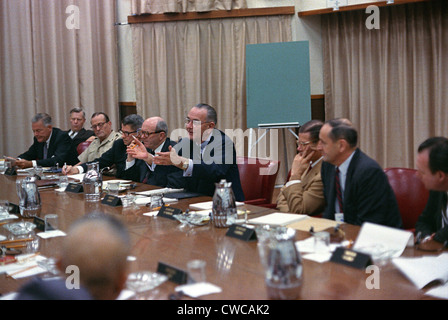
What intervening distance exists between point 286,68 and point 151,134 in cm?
288

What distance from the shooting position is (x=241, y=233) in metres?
2.36

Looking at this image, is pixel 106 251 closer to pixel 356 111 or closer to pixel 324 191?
pixel 324 191

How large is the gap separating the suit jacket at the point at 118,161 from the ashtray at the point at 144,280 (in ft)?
10.0

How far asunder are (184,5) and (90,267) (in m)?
6.76

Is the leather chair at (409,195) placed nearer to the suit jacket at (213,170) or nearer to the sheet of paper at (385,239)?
the sheet of paper at (385,239)

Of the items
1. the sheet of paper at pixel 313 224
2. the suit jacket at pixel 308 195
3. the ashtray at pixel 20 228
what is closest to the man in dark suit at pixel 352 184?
the suit jacket at pixel 308 195

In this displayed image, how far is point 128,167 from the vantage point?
4.82 meters

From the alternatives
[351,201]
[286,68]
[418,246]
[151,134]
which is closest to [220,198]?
[351,201]

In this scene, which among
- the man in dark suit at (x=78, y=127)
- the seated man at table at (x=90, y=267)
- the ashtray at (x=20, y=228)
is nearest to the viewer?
the seated man at table at (x=90, y=267)

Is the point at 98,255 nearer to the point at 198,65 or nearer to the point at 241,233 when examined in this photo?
the point at 241,233

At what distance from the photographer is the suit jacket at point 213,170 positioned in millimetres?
3785

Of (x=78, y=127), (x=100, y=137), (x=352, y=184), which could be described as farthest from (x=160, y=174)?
(x=78, y=127)

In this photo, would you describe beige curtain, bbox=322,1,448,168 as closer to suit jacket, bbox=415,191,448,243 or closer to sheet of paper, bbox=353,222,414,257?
suit jacket, bbox=415,191,448,243

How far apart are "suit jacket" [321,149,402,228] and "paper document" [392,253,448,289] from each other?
2.67ft
